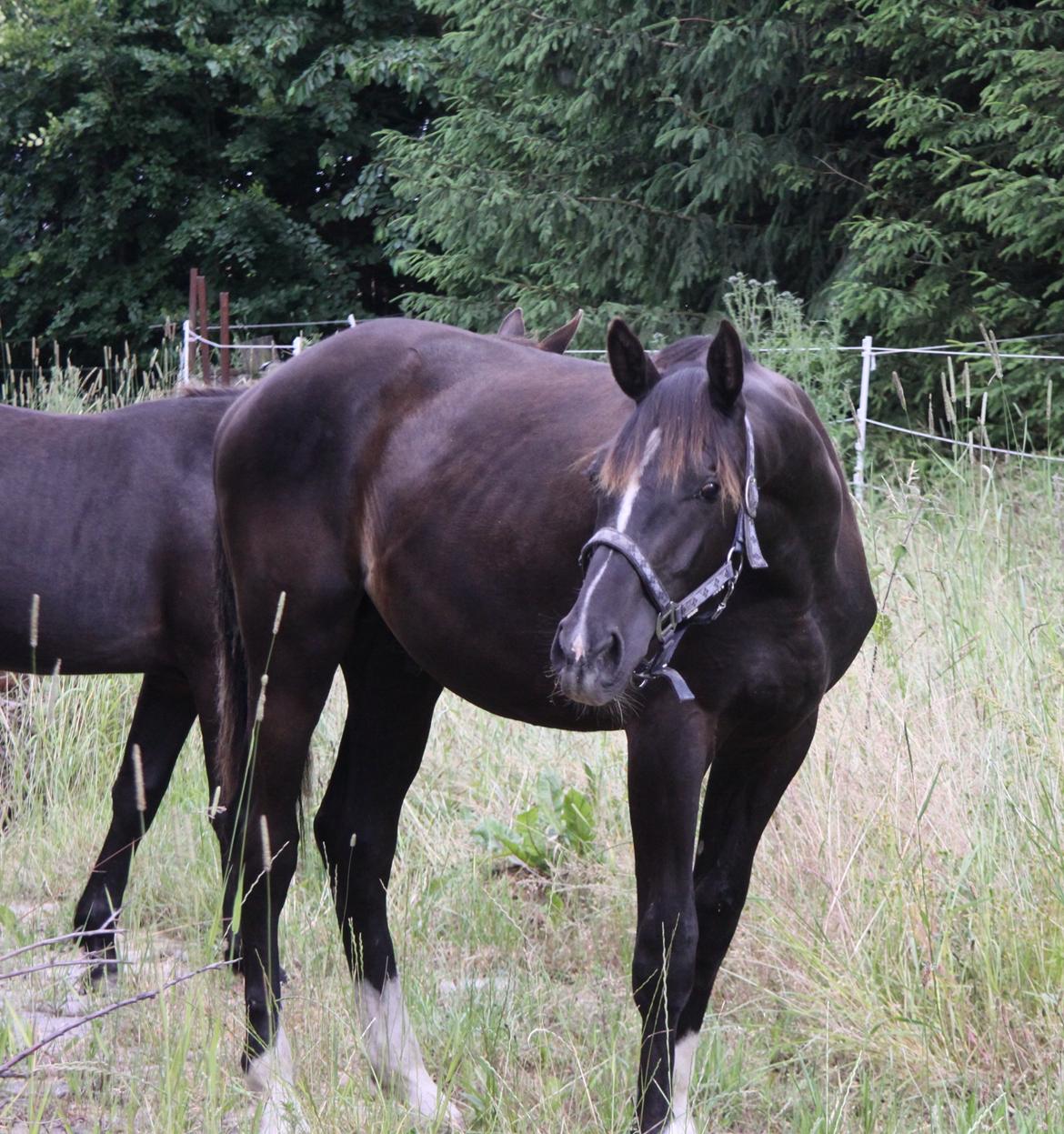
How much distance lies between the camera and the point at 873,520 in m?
5.66

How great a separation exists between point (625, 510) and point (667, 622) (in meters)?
0.20

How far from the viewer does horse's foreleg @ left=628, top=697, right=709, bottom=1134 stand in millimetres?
2367

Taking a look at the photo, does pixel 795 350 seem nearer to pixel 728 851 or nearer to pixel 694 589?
pixel 728 851

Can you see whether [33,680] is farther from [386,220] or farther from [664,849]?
[386,220]

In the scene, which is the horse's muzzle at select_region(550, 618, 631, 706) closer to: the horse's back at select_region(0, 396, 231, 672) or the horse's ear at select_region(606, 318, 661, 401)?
the horse's ear at select_region(606, 318, 661, 401)

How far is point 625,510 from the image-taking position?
2.16 meters

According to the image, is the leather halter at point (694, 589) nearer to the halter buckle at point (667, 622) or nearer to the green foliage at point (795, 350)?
the halter buckle at point (667, 622)

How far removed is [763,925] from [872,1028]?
0.53 metres

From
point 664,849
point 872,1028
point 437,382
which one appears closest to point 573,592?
point 664,849

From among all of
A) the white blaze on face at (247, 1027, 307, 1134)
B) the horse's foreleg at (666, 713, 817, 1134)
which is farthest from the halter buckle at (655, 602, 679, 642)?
the white blaze on face at (247, 1027, 307, 1134)

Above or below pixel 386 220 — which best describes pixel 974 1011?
below

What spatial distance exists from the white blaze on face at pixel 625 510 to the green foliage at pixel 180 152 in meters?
15.4

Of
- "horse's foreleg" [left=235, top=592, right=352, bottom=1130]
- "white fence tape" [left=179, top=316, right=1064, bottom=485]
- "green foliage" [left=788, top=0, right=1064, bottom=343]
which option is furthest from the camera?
"green foliage" [left=788, top=0, right=1064, bottom=343]

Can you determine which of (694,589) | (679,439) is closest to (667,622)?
(694,589)
